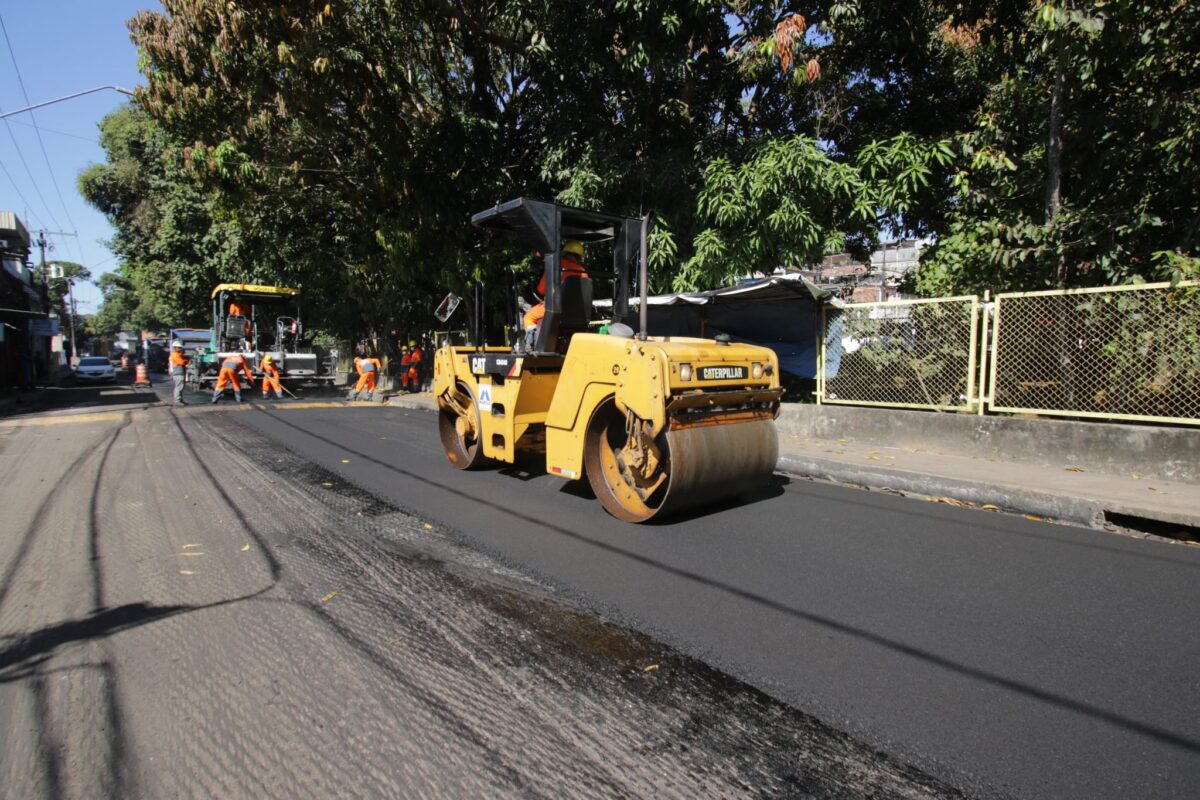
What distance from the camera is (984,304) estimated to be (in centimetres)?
771

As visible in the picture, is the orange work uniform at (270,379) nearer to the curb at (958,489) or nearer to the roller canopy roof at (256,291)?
the roller canopy roof at (256,291)

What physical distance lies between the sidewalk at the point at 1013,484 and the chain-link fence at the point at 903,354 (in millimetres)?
818

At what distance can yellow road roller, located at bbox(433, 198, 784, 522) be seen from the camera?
4949 millimetres

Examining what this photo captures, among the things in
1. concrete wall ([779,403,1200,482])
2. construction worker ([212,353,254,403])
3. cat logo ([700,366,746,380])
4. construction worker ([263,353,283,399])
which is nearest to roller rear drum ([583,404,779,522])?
cat logo ([700,366,746,380])

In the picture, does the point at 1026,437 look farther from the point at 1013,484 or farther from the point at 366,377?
the point at 366,377

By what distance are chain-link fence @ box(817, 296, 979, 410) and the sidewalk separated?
82 cm

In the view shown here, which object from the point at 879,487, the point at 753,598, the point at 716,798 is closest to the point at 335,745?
the point at 716,798

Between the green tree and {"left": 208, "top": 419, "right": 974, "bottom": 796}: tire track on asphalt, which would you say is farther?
the green tree

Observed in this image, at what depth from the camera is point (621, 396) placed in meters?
5.07

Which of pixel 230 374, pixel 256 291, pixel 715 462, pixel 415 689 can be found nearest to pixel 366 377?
pixel 230 374

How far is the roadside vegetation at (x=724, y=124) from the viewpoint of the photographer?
7.87m

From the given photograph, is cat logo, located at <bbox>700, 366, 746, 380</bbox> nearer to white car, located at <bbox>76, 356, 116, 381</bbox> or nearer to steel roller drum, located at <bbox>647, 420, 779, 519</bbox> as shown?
steel roller drum, located at <bbox>647, 420, 779, 519</bbox>

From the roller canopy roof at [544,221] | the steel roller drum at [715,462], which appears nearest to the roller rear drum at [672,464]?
the steel roller drum at [715,462]

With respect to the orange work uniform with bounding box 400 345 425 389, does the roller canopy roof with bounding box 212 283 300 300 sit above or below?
above
